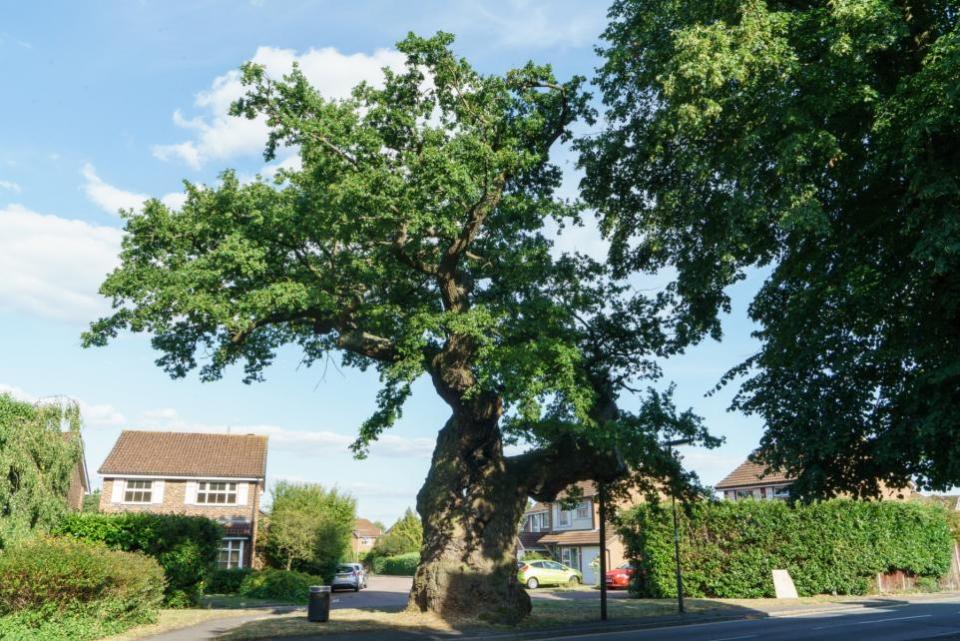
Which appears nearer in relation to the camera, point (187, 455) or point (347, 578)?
point (347, 578)

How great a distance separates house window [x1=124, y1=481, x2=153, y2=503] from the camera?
44812mm

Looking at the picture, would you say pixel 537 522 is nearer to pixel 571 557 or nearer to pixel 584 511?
pixel 584 511

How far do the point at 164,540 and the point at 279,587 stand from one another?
8785 mm

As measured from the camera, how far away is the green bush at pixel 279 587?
3338 centimetres

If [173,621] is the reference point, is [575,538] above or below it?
above

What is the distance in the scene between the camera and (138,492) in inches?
1772

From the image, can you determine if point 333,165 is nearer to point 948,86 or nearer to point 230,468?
point 948,86

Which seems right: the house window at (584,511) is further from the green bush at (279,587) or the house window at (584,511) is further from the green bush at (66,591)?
the green bush at (66,591)

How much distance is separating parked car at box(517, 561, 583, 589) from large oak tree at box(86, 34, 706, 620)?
71.4 feet

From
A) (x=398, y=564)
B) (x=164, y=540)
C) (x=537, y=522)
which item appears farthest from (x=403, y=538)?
(x=164, y=540)

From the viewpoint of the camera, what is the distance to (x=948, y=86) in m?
10.4

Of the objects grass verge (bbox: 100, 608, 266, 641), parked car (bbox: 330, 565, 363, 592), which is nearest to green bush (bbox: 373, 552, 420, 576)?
parked car (bbox: 330, 565, 363, 592)

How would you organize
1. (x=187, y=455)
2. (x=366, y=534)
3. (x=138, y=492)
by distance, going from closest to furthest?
(x=138, y=492), (x=187, y=455), (x=366, y=534)

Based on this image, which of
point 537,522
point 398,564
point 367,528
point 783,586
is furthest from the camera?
point 367,528
